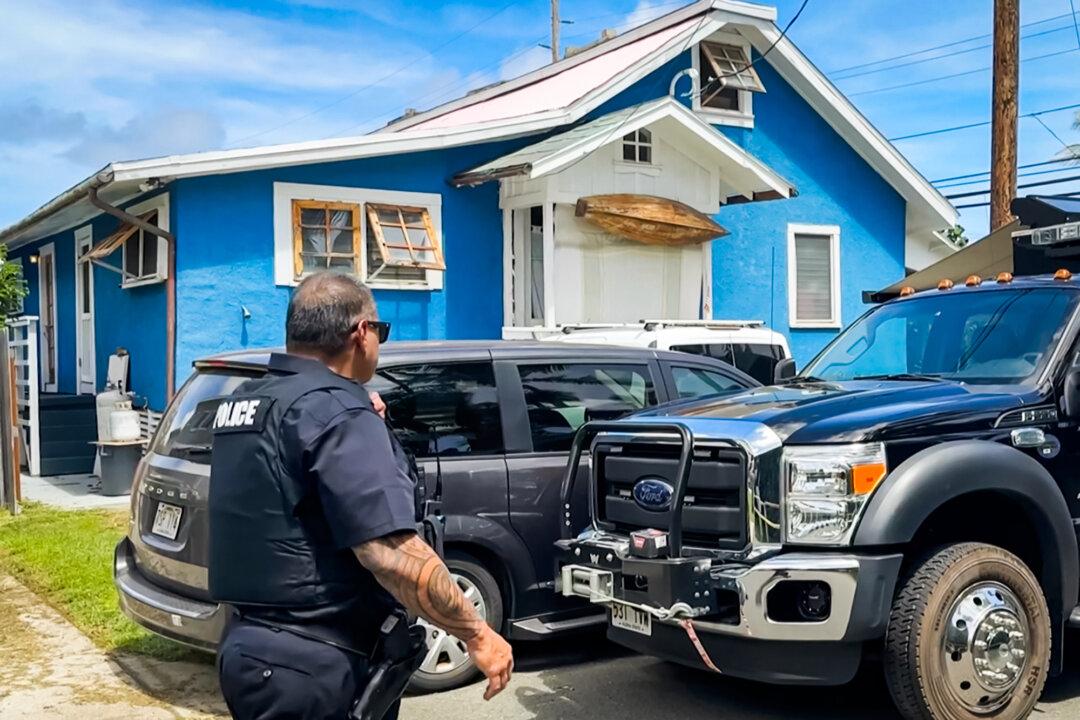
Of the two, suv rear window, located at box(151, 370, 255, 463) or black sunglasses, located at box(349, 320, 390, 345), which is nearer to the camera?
black sunglasses, located at box(349, 320, 390, 345)

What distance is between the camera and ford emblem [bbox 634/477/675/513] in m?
4.50

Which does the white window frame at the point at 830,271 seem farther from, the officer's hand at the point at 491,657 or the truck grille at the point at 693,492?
the officer's hand at the point at 491,657

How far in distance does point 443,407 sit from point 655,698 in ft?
5.89

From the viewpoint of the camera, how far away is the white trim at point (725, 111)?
14.5 metres

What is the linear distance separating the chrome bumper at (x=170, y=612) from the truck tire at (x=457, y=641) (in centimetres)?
100

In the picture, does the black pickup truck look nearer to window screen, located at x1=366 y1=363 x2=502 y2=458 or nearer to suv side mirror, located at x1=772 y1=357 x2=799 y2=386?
window screen, located at x1=366 y1=363 x2=502 y2=458

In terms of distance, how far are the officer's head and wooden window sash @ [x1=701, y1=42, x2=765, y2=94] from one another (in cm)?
1243

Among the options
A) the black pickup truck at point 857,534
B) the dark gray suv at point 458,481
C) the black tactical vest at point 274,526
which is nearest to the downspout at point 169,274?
the dark gray suv at point 458,481

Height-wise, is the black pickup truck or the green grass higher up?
the black pickup truck

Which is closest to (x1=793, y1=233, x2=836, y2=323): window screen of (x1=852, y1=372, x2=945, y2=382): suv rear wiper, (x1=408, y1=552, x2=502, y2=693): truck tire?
(x1=852, y1=372, x2=945, y2=382): suv rear wiper

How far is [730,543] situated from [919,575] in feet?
2.49

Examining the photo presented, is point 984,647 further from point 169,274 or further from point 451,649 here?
point 169,274

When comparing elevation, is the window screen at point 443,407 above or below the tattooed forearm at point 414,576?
above

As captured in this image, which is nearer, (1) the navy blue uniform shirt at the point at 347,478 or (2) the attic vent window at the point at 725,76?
(1) the navy blue uniform shirt at the point at 347,478
